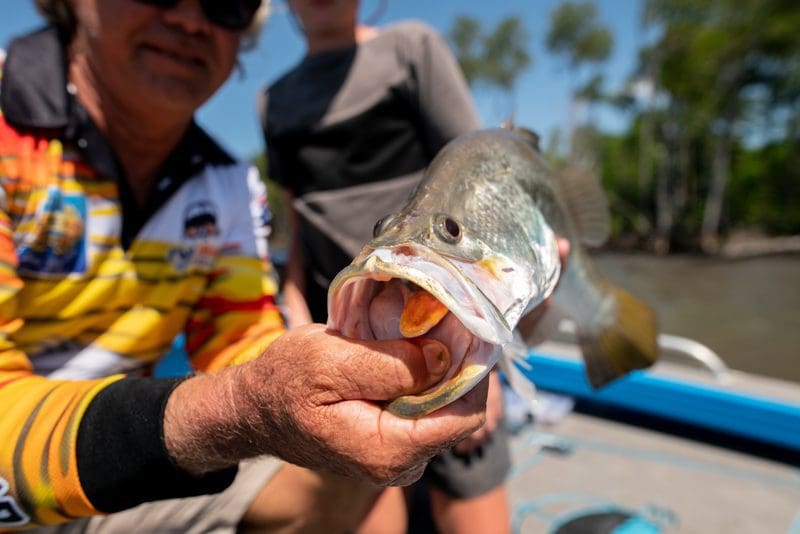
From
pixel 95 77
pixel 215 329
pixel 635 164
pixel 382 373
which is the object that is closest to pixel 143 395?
pixel 382 373

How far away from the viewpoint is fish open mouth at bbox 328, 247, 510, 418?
0.72 metres

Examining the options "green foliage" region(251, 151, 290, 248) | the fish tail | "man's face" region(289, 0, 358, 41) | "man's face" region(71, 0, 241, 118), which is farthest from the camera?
"green foliage" region(251, 151, 290, 248)

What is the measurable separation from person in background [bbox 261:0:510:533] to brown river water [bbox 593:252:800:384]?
777cm

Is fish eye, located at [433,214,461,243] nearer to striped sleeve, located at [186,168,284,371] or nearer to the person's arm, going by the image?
the person's arm

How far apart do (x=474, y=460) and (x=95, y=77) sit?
1905mm

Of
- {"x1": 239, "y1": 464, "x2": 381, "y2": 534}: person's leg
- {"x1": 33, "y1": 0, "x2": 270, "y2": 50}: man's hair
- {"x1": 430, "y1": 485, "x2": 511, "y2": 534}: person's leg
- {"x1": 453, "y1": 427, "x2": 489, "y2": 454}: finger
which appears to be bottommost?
{"x1": 430, "y1": 485, "x2": 511, "y2": 534}: person's leg

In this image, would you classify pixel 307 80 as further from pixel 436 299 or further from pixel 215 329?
pixel 436 299

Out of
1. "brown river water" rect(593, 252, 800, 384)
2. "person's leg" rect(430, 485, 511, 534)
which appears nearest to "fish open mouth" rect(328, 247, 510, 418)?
"person's leg" rect(430, 485, 511, 534)

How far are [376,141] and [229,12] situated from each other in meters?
0.74

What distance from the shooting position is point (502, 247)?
1035 millimetres

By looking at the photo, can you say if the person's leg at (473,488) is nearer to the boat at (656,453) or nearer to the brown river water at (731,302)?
the boat at (656,453)

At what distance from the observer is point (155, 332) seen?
5.64 feet

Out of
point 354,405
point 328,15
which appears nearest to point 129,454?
point 354,405

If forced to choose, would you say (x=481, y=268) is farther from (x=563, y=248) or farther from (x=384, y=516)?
(x=384, y=516)
